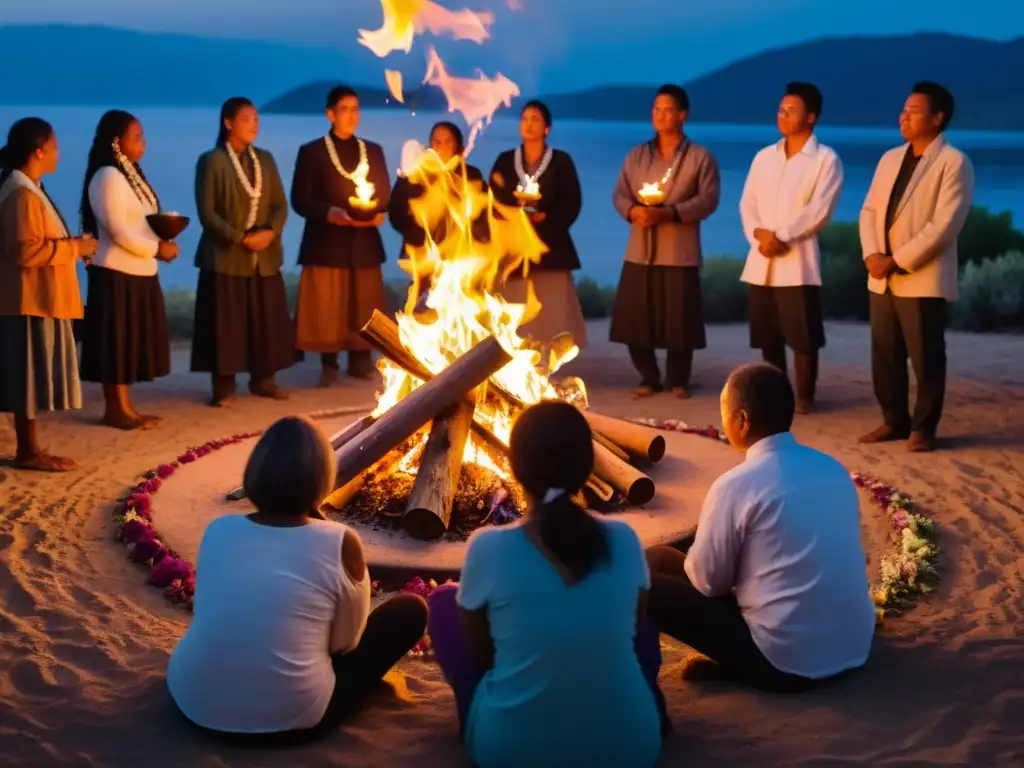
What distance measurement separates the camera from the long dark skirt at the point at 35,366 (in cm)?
700

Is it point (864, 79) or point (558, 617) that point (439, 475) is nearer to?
point (558, 617)

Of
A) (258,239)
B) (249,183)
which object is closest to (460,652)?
(258,239)

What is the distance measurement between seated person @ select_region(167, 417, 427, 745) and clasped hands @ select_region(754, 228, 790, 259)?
552 cm

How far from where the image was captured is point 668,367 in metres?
9.72

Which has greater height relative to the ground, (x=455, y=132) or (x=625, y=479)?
(x=455, y=132)

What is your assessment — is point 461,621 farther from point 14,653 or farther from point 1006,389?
point 1006,389

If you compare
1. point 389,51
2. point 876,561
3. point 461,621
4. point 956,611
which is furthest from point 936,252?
point 461,621

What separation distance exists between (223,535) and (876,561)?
341 cm

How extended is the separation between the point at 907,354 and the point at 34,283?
5457 mm

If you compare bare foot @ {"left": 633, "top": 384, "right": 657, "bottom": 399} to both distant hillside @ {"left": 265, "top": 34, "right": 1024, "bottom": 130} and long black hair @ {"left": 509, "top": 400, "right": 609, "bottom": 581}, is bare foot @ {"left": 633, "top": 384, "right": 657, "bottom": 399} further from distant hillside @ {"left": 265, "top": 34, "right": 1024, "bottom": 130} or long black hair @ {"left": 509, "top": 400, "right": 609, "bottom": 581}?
distant hillside @ {"left": 265, "top": 34, "right": 1024, "bottom": 130}

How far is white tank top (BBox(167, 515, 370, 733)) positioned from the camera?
3.65 metres

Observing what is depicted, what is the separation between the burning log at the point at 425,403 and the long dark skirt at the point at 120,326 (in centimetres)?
279

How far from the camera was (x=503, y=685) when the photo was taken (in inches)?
135

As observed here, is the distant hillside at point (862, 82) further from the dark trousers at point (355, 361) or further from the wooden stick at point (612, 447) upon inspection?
the wooden stick at point (612, 447)
